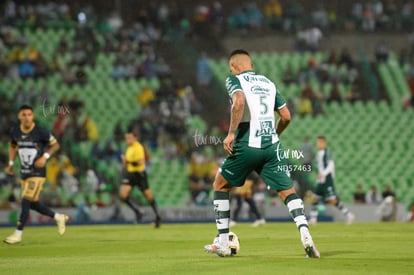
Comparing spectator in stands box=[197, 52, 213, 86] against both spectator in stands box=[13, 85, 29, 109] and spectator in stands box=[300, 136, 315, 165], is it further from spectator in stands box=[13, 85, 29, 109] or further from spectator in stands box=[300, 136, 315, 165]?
spectator in stands box=[300, 136, 315, 165]

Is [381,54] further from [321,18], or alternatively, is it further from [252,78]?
[252,78]

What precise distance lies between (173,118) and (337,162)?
5986 mm

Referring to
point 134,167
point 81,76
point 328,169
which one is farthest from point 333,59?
point 134,167

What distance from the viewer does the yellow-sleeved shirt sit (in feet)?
75.4

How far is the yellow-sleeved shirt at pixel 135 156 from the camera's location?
23.0 meters

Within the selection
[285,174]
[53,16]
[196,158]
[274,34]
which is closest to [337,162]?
[196,158]

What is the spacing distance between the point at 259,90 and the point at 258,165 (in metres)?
1.01

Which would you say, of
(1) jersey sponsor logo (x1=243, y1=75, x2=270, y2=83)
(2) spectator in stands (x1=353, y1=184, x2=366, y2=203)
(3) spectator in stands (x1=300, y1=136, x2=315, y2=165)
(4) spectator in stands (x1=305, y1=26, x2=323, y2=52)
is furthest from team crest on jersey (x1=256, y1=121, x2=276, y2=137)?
(4) spectator in stands (x1=305, y1=26, x2=323, y2=52)

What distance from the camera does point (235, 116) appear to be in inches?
474

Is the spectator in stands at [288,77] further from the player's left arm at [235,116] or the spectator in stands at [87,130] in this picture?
the player's left arm at [235,116]

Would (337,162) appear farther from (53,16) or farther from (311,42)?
(53,16)

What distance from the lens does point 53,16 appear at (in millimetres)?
37594

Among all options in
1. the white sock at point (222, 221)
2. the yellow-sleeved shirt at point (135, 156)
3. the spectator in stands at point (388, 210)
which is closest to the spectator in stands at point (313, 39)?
the spectator in stands at point (388, 210)

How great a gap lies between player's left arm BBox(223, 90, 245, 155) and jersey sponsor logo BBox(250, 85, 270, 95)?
0.25 meters
